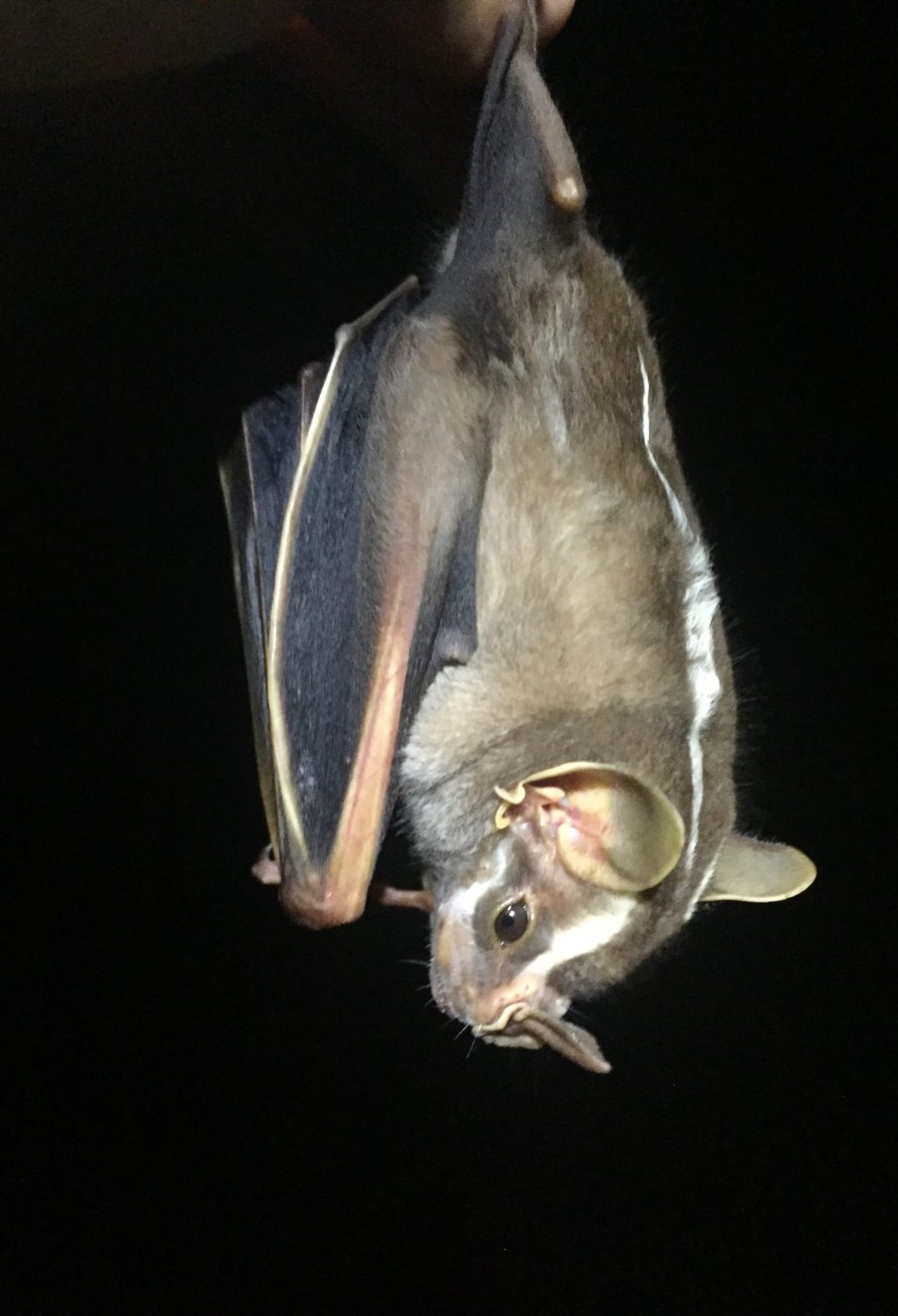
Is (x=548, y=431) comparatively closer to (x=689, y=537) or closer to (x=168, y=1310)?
(x=689, y=537)

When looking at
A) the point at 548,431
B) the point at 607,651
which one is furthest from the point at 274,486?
the point at 607,651

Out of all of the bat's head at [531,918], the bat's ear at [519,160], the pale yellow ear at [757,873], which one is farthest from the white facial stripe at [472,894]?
the bat's ear at [519,160]

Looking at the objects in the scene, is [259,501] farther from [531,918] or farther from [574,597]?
[531,918]

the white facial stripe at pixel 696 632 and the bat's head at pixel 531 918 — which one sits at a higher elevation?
the white facial stripe at pixel 696 632

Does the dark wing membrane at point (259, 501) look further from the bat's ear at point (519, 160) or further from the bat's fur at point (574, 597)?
the bat's ear at point (519, 160)

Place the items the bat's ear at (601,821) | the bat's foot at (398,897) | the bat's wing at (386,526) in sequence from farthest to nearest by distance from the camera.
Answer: the bat's foot at (398,897)
the bat's wing at (386,526)
the bat's ear at (601,821)

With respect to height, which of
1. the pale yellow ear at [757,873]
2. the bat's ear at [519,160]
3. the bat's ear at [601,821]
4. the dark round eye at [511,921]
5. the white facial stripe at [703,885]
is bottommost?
the pale yellow ear at [757,873]

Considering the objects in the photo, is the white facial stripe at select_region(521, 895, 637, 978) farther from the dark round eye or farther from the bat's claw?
the bat's claw

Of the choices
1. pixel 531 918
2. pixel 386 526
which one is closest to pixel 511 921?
pixel 531 918

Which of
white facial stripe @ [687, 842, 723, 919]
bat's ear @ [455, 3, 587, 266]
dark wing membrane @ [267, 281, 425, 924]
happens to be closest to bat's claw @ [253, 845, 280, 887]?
dark wing membrane @ [267, 281, 425, 924]
